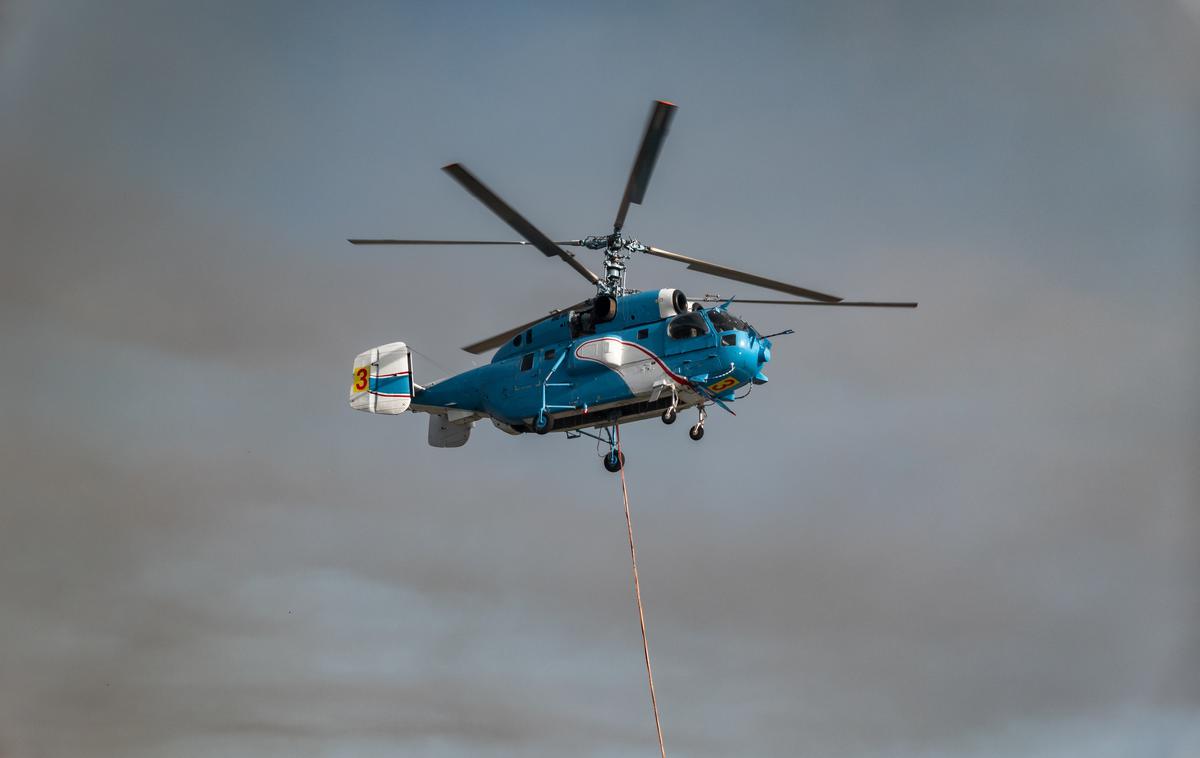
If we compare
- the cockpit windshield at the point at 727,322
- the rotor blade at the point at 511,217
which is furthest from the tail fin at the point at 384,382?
the cockpit windshield at the point at 727,322

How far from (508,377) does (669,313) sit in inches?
210

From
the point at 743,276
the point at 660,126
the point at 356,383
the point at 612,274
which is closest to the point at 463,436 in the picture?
the point at 356,383

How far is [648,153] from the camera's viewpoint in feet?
110

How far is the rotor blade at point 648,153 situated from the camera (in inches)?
1275

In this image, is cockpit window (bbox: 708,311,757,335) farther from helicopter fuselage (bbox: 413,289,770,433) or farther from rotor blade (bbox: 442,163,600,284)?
rotor blade (bbox: 442,163,600,284)

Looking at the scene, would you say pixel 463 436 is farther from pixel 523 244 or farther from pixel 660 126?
pixel 660 126

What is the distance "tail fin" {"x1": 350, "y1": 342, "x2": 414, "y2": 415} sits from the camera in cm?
4228

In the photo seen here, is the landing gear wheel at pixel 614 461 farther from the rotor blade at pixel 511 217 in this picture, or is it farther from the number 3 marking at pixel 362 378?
the number 3 marking at pixel 362 378

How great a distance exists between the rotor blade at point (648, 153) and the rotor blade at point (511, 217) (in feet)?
7.34

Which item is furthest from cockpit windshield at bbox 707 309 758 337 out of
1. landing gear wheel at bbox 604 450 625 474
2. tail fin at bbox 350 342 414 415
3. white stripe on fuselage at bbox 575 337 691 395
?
tail fin at bbox 350 342 414 415

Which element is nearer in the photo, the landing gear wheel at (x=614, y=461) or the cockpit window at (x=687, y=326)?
the cockpit window at (x=687, y=326)

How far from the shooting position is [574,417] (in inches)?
1528

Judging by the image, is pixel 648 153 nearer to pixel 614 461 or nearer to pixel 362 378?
pixel 614 461

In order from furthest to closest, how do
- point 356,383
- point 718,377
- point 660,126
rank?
point 356,383
point 718,377
point 660,126
